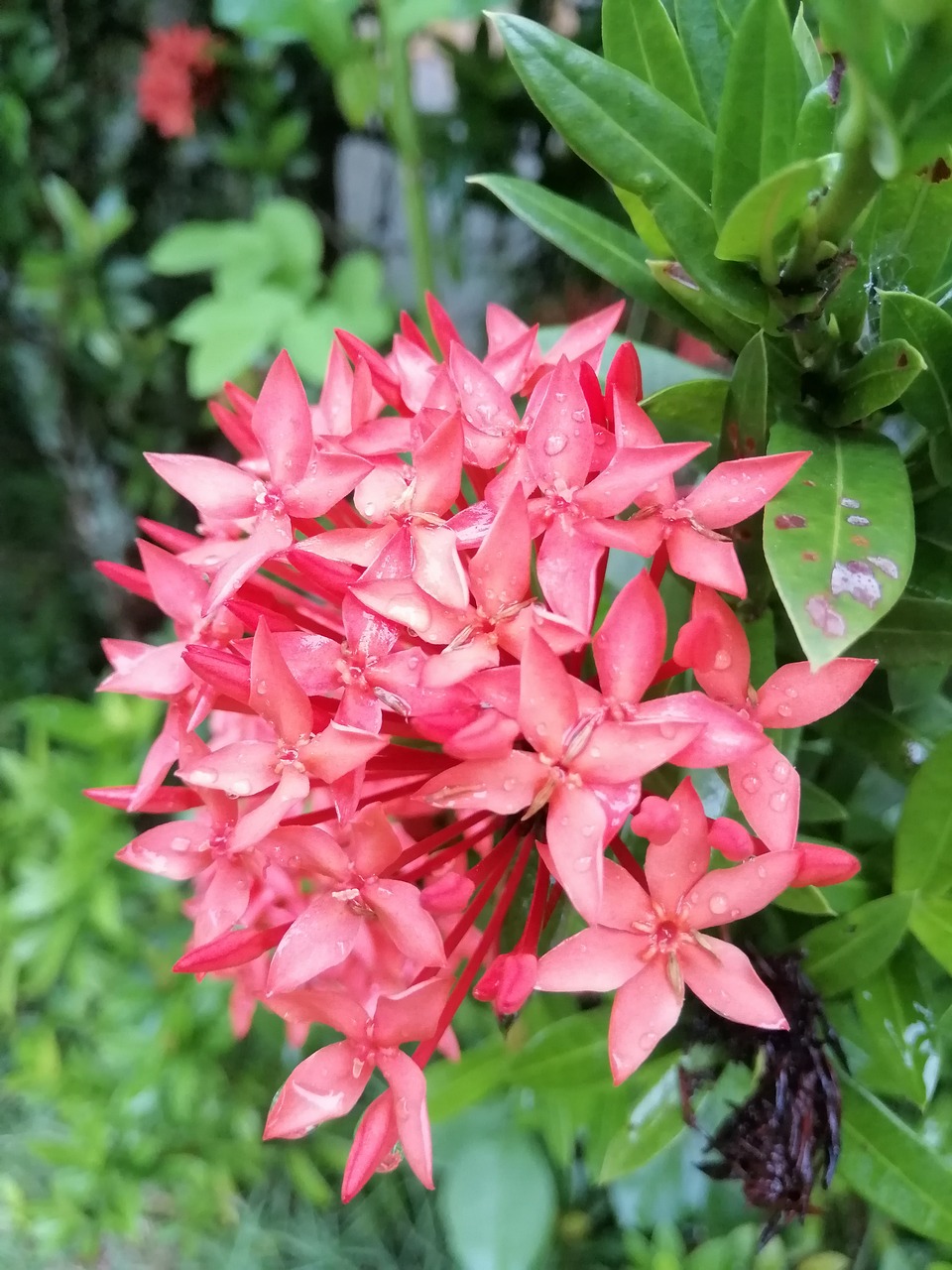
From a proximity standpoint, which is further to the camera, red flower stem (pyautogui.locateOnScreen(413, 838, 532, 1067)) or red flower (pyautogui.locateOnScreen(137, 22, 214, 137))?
red flower (pyautogui.locateOnScreen(137, 22, 214, 137))

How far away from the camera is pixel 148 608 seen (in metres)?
1.24

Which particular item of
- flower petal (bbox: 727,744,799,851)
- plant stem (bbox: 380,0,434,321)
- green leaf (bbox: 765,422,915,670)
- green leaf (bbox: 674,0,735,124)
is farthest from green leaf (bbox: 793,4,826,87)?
plant stem (bbox: 380,0,434,321)

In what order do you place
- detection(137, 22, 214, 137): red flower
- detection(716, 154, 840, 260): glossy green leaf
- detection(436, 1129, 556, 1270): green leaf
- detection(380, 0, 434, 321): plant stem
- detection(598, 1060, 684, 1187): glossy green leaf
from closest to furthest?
detection(716, 154, 840, 260): glossy green leaf < detection(598, 1060, 684, 1187): glossy green leaf < detection(436, 1129, 556, 1270): green leaf < detection(380, 0, 434, 321): plant stem < detection(137, 22, 214, 137): red flower

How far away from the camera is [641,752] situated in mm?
265

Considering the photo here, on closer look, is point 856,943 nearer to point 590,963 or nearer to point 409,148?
point 590,963

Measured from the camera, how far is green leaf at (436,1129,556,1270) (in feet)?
2.13

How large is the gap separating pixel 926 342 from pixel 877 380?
0.9 inches

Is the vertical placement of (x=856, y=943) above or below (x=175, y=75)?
below

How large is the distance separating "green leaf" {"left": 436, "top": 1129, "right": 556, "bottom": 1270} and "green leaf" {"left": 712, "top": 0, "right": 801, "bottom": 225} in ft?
2.25

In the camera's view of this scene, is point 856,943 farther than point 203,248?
No

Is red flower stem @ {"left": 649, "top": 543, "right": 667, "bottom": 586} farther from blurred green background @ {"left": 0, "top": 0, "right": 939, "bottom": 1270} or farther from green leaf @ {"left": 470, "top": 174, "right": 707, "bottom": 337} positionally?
blurred green background @ {"left": 0, "top": 0, "right": 939, "bottom": 1270}

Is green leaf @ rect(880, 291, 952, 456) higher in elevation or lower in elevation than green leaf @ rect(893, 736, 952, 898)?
higher

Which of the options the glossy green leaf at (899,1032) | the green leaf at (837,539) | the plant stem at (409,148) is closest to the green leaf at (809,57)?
the green leaf at (837,539)

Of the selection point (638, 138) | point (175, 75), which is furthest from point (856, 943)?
point (175, 75)
